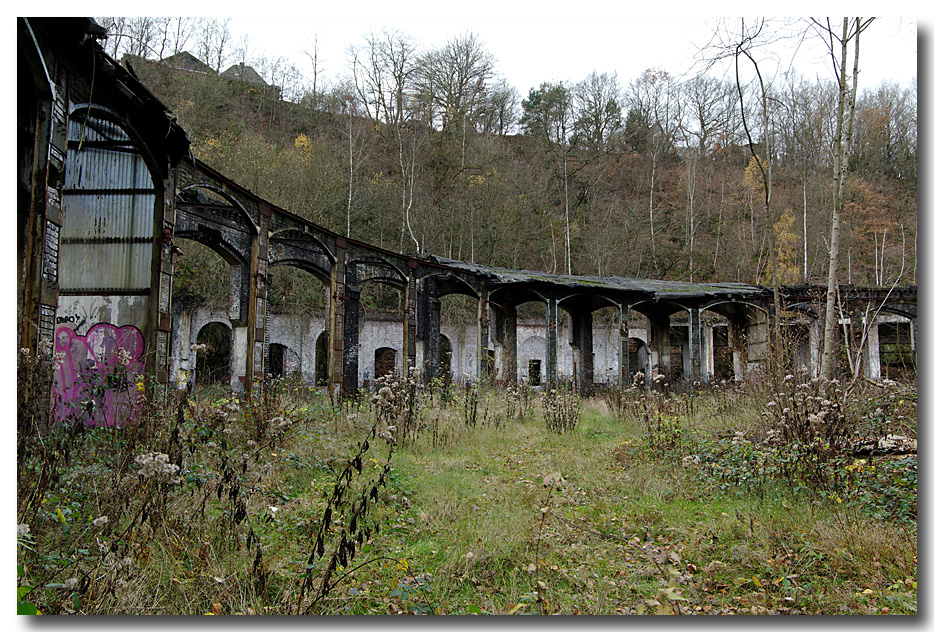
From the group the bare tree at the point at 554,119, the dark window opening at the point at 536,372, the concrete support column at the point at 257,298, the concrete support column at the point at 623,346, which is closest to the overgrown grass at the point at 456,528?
the concrete support column at the point at 257,298

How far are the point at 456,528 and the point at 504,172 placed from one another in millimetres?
28128

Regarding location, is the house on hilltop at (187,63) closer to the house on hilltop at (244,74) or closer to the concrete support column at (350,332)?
the house on hilltop at (244,74)

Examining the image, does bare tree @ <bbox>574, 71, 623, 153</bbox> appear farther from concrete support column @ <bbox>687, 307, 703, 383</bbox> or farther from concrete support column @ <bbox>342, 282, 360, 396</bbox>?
concrete support column @ <bbox>342, 282, 360, 396</bbox>

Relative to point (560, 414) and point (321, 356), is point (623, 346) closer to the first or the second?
point (560, 414)

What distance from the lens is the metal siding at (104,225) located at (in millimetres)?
7672

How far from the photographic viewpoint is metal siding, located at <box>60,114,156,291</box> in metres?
7.67

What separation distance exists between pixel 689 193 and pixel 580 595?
3183cm

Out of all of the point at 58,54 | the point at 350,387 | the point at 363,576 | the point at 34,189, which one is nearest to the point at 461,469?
the point at 363,576

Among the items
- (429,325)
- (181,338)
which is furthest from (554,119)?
(181,338)

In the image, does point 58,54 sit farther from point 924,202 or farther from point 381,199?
point 381,199

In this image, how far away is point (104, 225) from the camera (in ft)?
25.5

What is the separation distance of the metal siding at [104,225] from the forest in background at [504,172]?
1453 centimetres

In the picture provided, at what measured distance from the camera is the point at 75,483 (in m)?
4.34

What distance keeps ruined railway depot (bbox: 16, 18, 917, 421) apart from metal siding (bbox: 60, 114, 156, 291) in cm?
2
